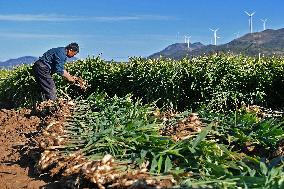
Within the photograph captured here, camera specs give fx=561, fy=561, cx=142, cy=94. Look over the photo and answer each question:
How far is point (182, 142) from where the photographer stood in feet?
16.7

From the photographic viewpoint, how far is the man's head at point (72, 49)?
11231mm

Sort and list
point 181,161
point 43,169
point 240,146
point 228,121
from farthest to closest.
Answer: point 228,121, point 240,146, point 43,169, point 181,161

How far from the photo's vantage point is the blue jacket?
37.0 ft

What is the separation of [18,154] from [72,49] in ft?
15.9

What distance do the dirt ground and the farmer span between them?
4.83 ft

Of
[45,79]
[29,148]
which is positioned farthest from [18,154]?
[45,79]

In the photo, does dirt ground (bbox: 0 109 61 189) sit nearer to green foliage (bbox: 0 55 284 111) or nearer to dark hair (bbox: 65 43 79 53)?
dark hair (bbox: 65 43 79 53)

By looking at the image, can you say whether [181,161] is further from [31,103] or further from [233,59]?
[31,103]

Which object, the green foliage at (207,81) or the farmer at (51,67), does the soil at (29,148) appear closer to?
the farmer at (51,67)

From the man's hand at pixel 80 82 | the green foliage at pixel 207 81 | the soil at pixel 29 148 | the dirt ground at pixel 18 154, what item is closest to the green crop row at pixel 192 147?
the soil at pixel 29 148

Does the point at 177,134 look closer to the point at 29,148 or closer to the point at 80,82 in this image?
the point at 29,148

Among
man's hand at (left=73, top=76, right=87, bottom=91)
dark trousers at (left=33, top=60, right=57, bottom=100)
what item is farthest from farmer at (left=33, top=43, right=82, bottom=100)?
man's hand at (left=73, top=76, right=87, bottom=91)

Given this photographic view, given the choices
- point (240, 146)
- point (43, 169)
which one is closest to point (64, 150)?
point (43, 169)

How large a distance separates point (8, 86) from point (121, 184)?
10212 millimetres
